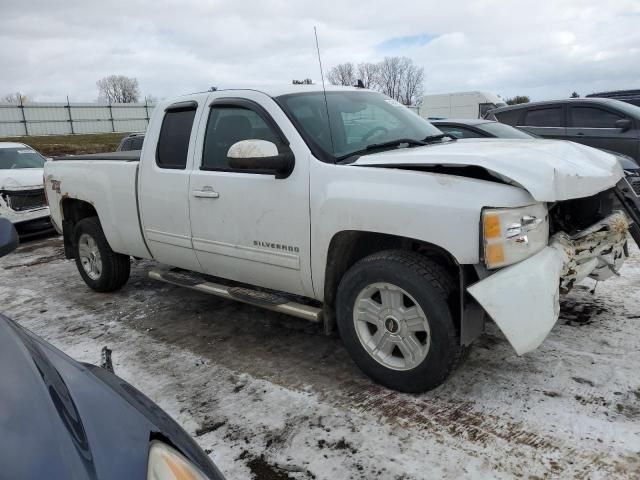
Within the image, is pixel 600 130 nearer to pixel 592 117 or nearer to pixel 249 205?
pixel 592 117

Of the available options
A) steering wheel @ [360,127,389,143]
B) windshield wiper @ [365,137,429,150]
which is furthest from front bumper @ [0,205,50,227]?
windshield wiper @ [365,137,429,150]

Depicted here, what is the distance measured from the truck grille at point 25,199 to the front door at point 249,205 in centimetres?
539

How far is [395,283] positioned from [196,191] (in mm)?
1835

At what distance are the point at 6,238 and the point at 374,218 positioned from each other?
1.85 meters

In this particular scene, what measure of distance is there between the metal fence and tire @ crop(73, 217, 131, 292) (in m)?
35.5

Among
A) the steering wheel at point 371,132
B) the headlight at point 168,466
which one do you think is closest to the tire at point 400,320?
the steering wheel at point 371,132

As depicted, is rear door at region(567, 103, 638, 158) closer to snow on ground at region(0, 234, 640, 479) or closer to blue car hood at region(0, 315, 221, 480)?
snow on ground at region(0, 234, 640, 479)

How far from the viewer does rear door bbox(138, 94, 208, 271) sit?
4.22 m

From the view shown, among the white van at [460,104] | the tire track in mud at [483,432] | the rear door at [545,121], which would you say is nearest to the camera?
the tire track in mud at [483,432]

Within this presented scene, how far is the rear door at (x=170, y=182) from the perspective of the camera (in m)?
4.22

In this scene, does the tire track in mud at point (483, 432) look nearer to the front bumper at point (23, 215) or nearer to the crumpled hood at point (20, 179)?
the front bumper at point (23, 215)

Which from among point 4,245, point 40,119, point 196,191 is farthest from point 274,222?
point 40,119

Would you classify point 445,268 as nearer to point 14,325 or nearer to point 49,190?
point 14,325

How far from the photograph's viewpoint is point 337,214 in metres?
3.23
